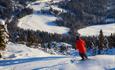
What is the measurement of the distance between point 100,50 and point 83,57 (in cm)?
11040

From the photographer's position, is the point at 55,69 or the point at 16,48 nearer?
the point at 55,69

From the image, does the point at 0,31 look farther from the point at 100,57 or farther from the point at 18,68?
the point at 100,57

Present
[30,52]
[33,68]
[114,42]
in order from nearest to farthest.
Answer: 1. [33,68]
2. [30,52]
3. [114,42]

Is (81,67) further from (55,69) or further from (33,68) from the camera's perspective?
(33,68)

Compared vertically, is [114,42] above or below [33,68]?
below

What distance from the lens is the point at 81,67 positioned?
1737 inches

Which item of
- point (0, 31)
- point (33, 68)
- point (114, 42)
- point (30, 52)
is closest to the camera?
point (33, 68)

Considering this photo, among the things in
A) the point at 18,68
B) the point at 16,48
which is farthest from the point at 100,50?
the point at 18,68

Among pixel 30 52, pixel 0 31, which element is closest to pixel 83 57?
pixel 30 52

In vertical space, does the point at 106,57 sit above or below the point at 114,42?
above

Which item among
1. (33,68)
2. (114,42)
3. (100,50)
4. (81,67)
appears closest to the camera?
(81,67)

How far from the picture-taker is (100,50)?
511 ft

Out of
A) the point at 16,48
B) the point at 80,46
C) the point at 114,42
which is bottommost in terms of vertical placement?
the point at 114,42

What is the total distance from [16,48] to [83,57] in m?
44.0
